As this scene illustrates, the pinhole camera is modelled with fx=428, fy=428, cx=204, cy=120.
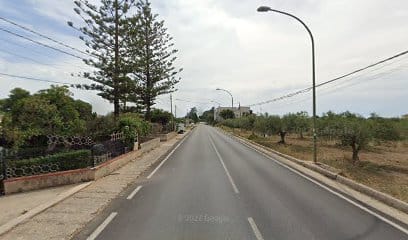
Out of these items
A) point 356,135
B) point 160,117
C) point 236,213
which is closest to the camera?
point 236,213

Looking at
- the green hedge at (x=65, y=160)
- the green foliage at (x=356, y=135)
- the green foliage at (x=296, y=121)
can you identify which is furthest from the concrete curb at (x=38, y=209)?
the green foliage at (x=296, y=121)

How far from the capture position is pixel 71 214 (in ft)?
34.9

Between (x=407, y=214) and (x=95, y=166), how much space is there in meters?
11.8

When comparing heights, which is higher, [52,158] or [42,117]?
[42,117]

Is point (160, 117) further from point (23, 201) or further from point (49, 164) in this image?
point (23, 201)

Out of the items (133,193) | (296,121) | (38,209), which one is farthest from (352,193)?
(296,121)

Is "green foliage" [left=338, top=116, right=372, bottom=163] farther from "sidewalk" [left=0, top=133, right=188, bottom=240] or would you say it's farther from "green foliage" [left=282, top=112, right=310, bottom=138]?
"green foliage" [left=282, top=112, right=310, bottom=138]

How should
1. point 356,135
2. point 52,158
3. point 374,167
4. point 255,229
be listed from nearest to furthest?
point 255,229
point 52,158
point 374,167
point 356,135

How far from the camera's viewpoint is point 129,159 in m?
24.6

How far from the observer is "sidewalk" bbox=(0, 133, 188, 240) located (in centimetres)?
880

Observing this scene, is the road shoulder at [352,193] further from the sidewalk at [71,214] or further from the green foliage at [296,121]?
the green foliage at [296,121]

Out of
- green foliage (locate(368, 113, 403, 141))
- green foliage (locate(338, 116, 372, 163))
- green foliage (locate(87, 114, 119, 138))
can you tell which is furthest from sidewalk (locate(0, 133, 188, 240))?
green foliage (locate(368, 113, 403, 141))

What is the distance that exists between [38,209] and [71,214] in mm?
1201

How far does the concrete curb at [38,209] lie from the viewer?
945 cm
